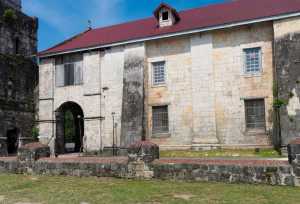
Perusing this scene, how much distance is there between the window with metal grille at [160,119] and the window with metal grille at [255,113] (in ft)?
16.3

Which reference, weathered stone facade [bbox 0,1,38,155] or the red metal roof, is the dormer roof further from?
weathered stone facade [bbox 0,1,38,155]

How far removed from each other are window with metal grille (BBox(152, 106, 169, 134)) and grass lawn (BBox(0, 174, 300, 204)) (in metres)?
10.1

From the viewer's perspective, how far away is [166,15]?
2314 cm

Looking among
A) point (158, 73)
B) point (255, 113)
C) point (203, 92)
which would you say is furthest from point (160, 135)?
point (255, 113)

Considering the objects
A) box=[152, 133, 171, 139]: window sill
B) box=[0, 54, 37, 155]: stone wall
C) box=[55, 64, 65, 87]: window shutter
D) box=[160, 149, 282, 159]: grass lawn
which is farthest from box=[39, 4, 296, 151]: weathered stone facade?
box=[0, 54, 37, 155]: stone wall

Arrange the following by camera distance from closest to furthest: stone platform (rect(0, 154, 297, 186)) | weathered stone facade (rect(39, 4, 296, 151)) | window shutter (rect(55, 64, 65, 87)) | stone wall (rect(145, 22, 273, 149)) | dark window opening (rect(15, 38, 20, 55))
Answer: stone platform (rect(0, 154, 297, 186)) < stone wall (rect(145, 22, 273, 149)) < weathered stone facade (rect(39, 4, 296, 151)) < window shutter (rect(55, 64, 65, 87)) < dark window opening (rect(15, 38, 20, 55))

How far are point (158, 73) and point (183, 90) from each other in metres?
2.17

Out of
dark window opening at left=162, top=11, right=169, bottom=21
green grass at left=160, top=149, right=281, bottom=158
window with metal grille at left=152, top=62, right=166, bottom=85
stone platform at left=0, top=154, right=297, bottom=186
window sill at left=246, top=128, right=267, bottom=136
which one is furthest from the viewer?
dark window opening at left=162, top=11, right=169, bottom=21

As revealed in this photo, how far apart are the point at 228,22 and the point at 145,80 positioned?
628cm

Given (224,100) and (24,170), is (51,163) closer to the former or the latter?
(24,170)

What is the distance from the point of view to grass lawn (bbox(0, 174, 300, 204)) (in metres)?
8.45

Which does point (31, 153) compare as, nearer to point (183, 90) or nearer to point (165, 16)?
point (183, 90)

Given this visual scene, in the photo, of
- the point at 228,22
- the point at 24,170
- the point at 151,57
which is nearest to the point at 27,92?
the point at 151,57

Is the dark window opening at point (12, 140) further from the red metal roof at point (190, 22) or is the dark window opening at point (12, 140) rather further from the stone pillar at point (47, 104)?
the red metal roof at point (190, 22)
